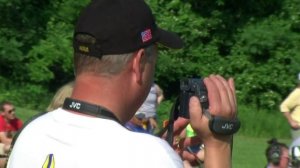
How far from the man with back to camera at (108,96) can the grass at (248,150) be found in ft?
40.6

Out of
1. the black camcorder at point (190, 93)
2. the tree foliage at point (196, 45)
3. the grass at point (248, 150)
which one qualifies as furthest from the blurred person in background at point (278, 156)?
the tree foliage at point (196, 45)

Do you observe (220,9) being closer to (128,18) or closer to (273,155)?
(273,155)

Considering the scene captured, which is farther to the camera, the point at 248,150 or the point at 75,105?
the point at 248,150

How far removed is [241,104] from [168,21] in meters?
2.96

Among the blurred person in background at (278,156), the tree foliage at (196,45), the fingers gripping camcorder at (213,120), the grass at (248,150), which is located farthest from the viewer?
the tree foliage at (196,45)

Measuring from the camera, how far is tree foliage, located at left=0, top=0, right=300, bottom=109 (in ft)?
79.0

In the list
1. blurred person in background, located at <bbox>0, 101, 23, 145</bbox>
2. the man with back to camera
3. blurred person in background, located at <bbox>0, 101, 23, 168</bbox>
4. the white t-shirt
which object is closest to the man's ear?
the man with back to camera

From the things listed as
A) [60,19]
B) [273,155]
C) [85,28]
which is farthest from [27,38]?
[85,28]

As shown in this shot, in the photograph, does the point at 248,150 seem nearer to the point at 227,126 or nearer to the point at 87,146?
the point at 227,126

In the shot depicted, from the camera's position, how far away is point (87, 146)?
2541 millimetres

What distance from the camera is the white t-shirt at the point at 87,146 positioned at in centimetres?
249

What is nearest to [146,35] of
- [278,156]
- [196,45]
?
[278,156]

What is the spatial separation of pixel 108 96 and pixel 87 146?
0.52 feet

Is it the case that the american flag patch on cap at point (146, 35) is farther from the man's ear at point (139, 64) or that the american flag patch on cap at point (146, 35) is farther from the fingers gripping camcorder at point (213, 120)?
the fingers gripping camcorder at point (213, 120)
